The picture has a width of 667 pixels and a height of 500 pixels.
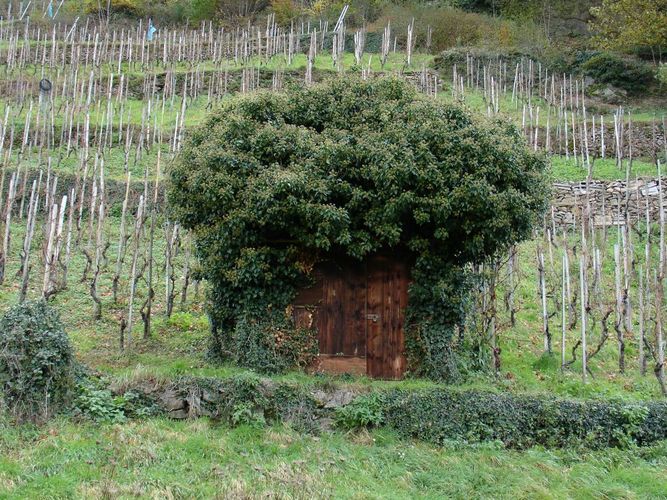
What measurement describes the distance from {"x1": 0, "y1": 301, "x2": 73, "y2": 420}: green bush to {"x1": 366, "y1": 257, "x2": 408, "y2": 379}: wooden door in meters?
4.52

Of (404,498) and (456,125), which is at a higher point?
(456,125)

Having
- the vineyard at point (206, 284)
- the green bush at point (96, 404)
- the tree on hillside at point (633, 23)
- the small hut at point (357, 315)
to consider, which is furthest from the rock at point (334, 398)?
the tree on hillside at point (633, 23)

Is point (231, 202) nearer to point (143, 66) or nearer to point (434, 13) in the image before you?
point (143, 66)

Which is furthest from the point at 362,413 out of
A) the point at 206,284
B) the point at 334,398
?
the point at 206,284

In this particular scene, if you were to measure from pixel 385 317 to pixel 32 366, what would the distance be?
5.17 meters

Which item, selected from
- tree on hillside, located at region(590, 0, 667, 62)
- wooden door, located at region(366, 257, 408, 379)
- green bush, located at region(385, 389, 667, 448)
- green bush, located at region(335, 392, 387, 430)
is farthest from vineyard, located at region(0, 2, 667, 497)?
tree on hillside, located at region(590, 0, 667, 62)

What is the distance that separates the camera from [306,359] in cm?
1096

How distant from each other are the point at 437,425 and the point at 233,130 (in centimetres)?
556

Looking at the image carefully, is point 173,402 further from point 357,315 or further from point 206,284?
point 206,284

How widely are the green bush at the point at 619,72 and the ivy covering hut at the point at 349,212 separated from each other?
23305 mm

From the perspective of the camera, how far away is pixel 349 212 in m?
10.5

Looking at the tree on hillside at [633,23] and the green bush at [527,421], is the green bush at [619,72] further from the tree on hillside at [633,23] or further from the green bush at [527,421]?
the green bush at [527,421]

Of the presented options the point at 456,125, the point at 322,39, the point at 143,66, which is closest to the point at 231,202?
the point at 456,125

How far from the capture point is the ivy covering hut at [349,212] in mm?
10219
